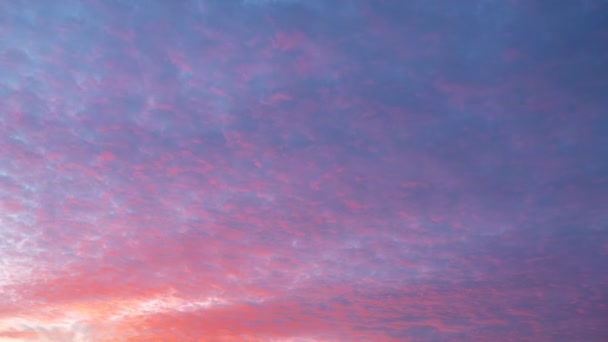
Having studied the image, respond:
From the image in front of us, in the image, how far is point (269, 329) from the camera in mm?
38938

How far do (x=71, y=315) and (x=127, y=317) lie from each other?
427 centimetres

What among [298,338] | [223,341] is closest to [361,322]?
[298,338]

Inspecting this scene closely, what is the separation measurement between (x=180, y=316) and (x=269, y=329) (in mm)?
8091

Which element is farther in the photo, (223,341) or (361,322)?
(223,341)

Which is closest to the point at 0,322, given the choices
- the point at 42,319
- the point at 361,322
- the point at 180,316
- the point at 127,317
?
the point at 42,319

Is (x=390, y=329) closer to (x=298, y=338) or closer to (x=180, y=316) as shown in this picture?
(x=298, y=338)

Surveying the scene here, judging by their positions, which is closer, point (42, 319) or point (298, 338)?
point (42, 319)

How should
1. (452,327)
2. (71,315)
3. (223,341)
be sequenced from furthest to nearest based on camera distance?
(223,341) → (452,327) → (71,315)

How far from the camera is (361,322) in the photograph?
38.2 metres

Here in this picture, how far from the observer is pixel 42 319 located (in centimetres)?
3500

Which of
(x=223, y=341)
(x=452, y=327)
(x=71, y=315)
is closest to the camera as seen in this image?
(x=71, y=315)

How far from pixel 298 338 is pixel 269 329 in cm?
373

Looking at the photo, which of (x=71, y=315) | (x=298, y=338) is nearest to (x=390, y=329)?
(x=298, y=338)

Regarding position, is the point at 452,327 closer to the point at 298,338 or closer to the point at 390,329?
the point at 390,329
